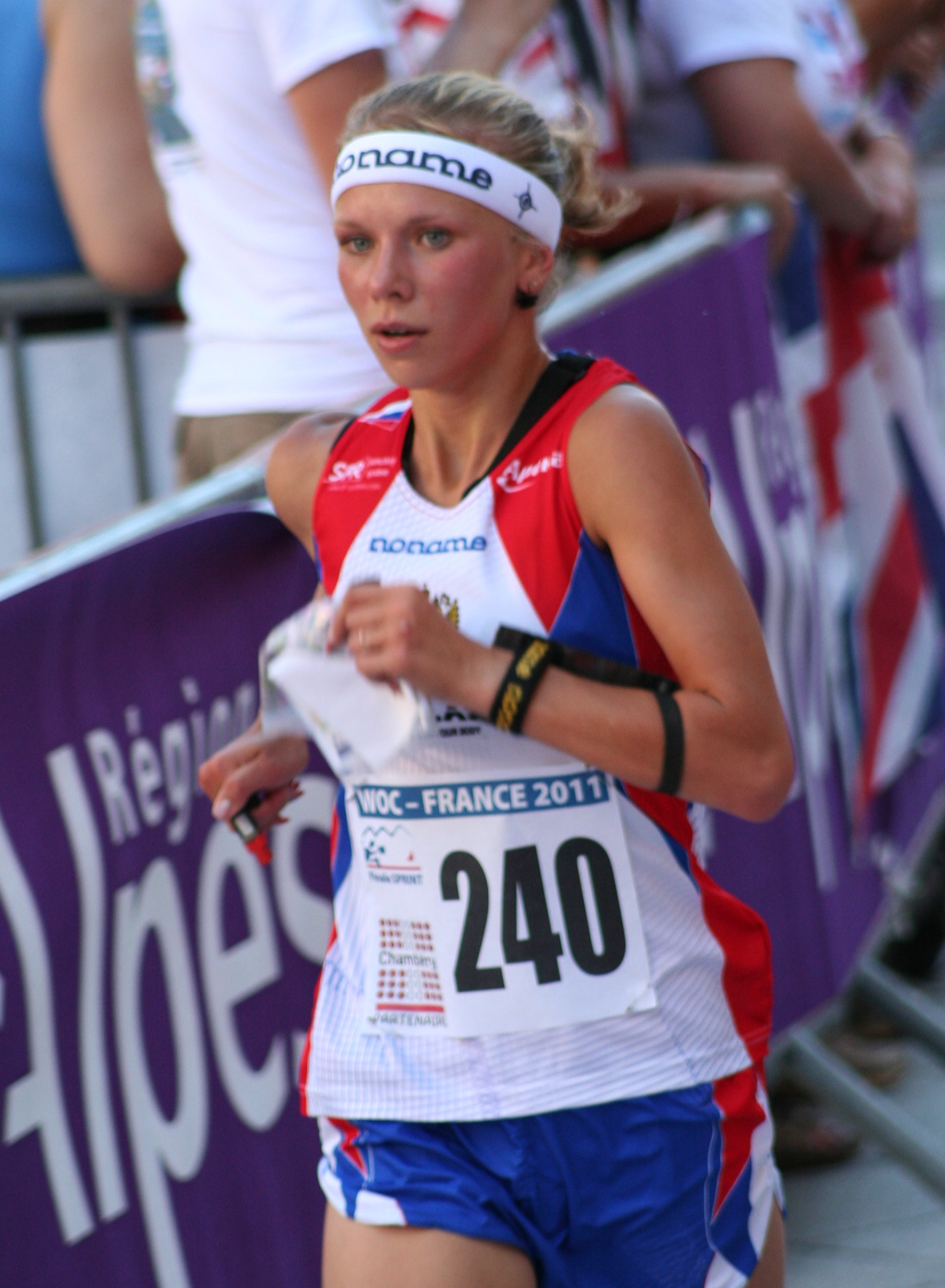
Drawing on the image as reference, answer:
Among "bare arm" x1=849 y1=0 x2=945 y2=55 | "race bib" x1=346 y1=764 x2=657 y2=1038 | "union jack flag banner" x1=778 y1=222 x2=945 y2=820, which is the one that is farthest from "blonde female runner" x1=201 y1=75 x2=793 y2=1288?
"bare arm" x1=849 y1=0 x2=945 y2=55

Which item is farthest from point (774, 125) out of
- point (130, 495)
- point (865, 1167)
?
point (865, 1167)

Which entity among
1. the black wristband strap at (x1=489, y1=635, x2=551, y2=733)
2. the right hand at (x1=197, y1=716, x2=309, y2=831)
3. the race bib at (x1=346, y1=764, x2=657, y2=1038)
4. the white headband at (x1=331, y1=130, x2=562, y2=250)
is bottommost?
the race bib at (x1=346, y1=764, x2=657, y2=1038)

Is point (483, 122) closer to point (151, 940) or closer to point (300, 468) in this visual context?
point (300, 468)

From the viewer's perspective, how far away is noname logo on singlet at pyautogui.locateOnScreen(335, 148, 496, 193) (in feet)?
6.44

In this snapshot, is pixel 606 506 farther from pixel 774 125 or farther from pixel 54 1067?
pixel 774 125

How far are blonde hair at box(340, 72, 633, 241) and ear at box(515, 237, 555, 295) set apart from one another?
0.25 ft

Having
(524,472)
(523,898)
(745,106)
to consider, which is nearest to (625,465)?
(524,472)

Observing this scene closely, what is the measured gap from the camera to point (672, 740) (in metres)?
1.85

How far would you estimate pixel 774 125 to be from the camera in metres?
4.16

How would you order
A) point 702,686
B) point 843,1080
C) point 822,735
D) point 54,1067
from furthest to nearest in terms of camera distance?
point 822,735
point 843,1080
point 54,1067
point 702,686

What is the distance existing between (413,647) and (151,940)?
88cm

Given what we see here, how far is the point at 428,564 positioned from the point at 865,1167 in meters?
2.63

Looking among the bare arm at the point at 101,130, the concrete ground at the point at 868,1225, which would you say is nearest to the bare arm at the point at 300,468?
the bare arm at the point at 101,130

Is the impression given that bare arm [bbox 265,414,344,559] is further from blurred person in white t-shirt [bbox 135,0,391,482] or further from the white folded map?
blurred person in white t-shirt [bbox 135,0,391,482]
